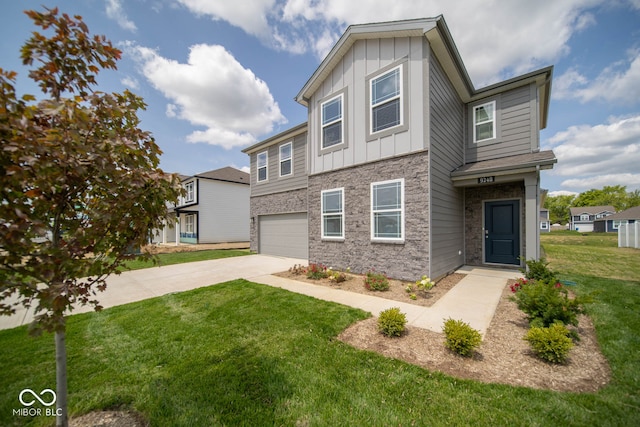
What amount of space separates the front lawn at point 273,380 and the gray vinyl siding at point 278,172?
7759 millimetres

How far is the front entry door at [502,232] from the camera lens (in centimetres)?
792

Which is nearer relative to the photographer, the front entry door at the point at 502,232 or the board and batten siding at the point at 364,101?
the board and batten siding at the point at 364,101

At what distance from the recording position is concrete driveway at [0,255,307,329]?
17.5 ft

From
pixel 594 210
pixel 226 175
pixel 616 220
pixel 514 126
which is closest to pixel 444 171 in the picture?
pixel 514 126

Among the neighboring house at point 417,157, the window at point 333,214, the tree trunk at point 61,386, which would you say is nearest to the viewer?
the tree trunk at point 61,386

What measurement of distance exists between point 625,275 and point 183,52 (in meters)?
14.7

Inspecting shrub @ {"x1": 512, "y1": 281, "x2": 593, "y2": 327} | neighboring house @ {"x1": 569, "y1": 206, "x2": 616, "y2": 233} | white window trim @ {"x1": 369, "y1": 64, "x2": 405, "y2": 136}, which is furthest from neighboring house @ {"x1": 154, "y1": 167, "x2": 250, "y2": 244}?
neighboring house @ {"x1": 569, "y1": 206, "x2": 616, "y2": 233}

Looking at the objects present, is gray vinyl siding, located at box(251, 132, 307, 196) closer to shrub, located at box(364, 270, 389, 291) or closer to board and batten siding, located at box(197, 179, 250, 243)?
shrub, located at box(364, 270, 389, 291)

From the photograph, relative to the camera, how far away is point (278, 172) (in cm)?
1226

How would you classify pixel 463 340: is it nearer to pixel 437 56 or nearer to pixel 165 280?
pixel 437 56

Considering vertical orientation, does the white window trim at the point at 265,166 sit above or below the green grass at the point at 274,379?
above

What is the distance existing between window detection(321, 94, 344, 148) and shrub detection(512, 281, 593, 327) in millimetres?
6254

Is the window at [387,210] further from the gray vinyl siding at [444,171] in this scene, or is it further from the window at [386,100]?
the window at [386,100]

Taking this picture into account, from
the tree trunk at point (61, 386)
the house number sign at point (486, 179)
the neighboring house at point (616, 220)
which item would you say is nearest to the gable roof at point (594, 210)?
the neighboring house at point (616, 220)
